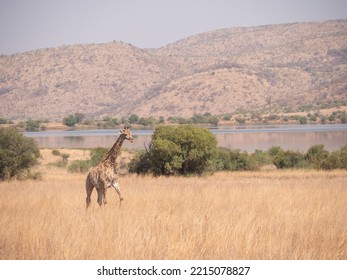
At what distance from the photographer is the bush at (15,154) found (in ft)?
94.2

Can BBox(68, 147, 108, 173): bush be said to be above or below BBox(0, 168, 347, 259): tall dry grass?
below

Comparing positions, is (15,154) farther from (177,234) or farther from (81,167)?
(177,234)

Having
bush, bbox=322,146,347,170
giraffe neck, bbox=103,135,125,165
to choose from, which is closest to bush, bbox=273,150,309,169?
bush, bbox=322,146,347,170

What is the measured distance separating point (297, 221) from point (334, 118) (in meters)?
107

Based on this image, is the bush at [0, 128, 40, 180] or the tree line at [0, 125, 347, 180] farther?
the tree line at [0, 125, 347, 180]

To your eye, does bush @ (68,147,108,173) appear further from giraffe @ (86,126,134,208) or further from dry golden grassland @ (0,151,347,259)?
dry golden grassland @ (0,151,347,259)

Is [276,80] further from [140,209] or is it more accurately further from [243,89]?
[140,209]

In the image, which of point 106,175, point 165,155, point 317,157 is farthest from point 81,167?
point 106,175

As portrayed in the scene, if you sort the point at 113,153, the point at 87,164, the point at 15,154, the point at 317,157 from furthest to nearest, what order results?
1. the point at 87,164
2. the point at 317,157
3. the point at 15,154
4. the point at 113,153

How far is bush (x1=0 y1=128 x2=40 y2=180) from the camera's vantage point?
94.2 feet

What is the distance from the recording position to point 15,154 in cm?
2969

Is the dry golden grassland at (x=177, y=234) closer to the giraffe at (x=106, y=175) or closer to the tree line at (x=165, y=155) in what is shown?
the giraffe at (x=106, y=175)

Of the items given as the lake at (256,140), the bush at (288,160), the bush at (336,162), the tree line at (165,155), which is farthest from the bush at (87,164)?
the bush at (336,162)

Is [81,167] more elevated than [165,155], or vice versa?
[165,155]
